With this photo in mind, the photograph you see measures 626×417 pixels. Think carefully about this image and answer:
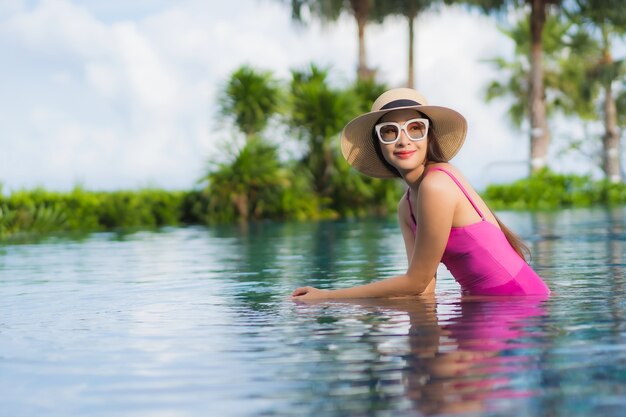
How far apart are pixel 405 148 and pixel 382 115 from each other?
0.77 ft

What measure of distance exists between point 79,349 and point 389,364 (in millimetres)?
1606

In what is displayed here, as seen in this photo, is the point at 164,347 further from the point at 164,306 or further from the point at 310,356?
the point at 164,306

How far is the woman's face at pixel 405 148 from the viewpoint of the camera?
573cm

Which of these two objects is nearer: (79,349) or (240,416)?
(240,416)

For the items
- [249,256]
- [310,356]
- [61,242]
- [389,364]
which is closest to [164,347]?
[310,356]

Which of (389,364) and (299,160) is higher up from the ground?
(299,160)

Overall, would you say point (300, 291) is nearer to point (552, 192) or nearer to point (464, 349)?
point (464, 349)

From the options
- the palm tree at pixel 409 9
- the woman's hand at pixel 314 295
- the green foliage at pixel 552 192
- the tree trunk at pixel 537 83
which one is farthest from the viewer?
the palm tree at pixel 409 9

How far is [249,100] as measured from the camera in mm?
34469

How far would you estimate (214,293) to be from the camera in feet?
27.2

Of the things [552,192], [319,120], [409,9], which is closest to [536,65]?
[552,192]

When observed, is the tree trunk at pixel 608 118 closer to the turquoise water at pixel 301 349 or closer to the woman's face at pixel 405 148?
the turquoise water at pixel 301 349

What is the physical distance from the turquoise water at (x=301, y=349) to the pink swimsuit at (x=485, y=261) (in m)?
Answer: 0.09

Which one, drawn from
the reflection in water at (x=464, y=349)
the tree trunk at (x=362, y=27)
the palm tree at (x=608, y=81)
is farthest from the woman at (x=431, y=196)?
the palm tree at (x=608, y=81)
